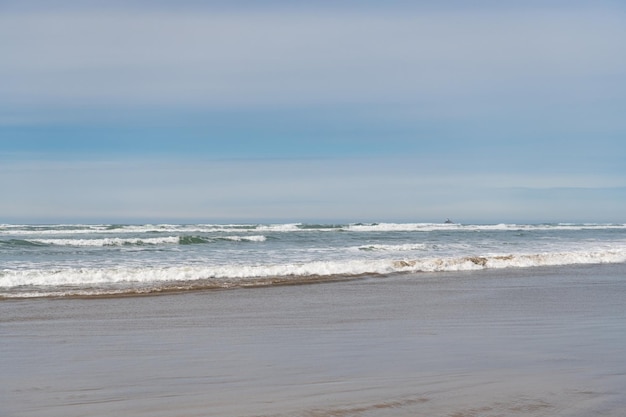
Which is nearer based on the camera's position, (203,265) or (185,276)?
(185,276)

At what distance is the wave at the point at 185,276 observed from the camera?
1334 cm

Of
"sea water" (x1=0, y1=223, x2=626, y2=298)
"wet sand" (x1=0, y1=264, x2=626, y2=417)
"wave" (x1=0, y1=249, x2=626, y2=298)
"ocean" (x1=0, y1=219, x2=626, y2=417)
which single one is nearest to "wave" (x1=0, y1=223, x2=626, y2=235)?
"sea water" (x1=0, y1=223, x2=626, y2=298)

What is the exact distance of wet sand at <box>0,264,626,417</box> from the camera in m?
4.83

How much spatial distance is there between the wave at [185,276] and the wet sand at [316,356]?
66.8 inches

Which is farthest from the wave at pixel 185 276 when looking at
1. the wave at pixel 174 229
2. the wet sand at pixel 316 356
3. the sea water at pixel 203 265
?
the wave at pixel 174 229

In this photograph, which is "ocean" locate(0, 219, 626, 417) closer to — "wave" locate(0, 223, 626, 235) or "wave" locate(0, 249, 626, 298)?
"wave" locate(0, 249, 626, 298)

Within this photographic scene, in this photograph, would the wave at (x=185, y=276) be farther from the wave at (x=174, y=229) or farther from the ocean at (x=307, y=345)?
the wave at (x=174, y=229)

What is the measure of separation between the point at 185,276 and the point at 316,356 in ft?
30.1

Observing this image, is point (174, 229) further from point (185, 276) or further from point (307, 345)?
point (307, 345)

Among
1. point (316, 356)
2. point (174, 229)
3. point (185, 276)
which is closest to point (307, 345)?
point (316, 356)

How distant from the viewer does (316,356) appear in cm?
661

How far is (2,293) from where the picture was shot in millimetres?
12547

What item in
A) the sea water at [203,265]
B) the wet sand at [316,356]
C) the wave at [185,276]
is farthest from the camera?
the sea water at [203,265]

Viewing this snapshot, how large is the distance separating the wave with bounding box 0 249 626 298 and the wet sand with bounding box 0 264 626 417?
1697 millimetres
